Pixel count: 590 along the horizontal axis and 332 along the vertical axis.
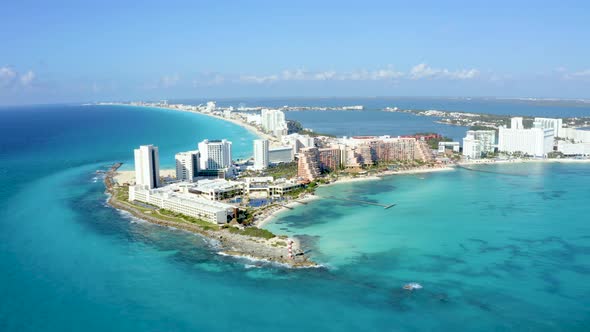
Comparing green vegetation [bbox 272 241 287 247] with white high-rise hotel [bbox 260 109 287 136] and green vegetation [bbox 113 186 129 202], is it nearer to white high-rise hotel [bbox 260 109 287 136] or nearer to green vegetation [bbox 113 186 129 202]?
green vegetation [bbox 113 186 129 202]

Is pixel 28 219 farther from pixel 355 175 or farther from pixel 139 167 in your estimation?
pixel 355 175

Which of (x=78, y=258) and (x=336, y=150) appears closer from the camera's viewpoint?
(x=78, y=258)

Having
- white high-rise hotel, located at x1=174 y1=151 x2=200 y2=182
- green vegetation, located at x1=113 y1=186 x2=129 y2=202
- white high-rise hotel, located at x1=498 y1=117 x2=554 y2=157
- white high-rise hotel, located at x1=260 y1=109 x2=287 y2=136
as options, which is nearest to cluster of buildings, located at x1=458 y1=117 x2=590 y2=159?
white high-rise hotel, located at x1=498 y1=117 x2=554 y2=157

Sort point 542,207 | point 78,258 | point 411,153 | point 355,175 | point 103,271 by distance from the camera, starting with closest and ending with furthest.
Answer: point 103,271 → point 78,258 → point 542,207 → point 355,175 → point 411,153

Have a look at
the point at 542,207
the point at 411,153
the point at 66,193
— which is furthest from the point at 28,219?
the point at 411,153

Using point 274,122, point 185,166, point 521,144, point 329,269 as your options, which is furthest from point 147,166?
point 274,122

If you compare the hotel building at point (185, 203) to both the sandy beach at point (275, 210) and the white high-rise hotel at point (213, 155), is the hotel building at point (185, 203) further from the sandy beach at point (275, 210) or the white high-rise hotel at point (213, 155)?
the white high-rise hotel at point (213, 155)
